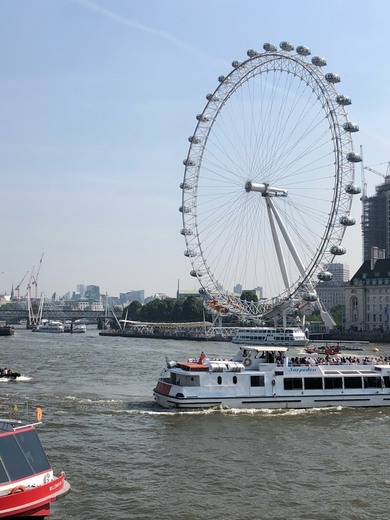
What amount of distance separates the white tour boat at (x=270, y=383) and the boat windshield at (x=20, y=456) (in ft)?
54.9

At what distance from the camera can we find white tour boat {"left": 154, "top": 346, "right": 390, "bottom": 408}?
35.0m

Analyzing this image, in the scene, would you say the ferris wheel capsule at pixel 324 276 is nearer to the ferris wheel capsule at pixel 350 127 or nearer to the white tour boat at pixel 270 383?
the ferris wheel capsule at pixel 350 127

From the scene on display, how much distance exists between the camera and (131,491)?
21672mm

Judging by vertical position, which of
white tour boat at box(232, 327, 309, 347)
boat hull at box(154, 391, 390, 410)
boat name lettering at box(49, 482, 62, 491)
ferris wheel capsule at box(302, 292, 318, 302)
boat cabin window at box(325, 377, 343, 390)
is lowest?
boat name lettering at box(49, 482, 62, 491)

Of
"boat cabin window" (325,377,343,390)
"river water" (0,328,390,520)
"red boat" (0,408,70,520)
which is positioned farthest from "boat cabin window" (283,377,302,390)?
"red boat" (0,408,70,520)

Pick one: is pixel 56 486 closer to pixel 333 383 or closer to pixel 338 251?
pixel 333 383

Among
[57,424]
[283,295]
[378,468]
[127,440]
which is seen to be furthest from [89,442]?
[283,295]

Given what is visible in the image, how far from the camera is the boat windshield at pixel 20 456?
17.3 m

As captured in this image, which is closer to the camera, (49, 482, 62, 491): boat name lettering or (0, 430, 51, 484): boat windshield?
(0, 430, 51, 484): boat windshield

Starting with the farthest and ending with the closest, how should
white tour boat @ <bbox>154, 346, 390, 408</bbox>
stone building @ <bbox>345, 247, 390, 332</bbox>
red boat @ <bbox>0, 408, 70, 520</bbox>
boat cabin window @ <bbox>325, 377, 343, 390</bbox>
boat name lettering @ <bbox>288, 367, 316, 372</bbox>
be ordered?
stone building @ <bbox>345, 247, 390, 332</bbox> → boat cabin window @ <bbox>325, 377, 343, 390</bbox> → boat name lettering @ <bbox>288, 367, 316, 372</bbox> → white tour boat @ <bbox>154, 346, 390, 408</bbox> → red boat @ <bbox>0, 408, 70, 520</bbox>

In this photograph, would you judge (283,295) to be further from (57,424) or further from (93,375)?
(57,424)

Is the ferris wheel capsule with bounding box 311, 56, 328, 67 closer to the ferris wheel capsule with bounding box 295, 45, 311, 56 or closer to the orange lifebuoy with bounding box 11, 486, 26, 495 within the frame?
the ferris wheel capsule with bounding box 295, 45, 311, 56

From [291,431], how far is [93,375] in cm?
2442

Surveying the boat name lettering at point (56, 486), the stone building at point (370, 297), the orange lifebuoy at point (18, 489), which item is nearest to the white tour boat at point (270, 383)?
the boat name lettering at point (56, 486)
